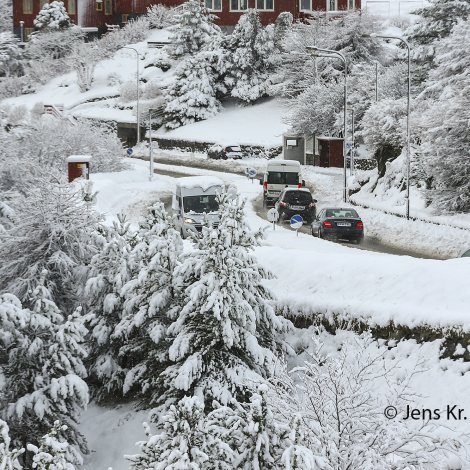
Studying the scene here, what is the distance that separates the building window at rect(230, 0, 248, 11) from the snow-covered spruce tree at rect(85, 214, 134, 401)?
71.3m

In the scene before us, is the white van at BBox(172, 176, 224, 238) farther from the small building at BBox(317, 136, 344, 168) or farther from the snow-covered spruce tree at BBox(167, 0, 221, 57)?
the snow-covered spruce tree at BBox(167, 0, 221, 57)

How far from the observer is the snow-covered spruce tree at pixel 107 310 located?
59.6ft

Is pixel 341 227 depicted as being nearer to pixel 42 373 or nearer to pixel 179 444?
pixel 42 373

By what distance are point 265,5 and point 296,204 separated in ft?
178

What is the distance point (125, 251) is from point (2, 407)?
4.19 meters

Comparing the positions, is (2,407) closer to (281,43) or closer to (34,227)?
(34,227)

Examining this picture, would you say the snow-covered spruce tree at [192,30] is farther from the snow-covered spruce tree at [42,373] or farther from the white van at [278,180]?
the snow-covered spruce tree at [42,373]

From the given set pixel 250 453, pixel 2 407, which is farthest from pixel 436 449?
pixel 2 407

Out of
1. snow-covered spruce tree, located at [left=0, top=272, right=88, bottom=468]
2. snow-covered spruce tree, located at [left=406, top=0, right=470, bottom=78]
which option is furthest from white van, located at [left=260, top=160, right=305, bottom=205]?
snow-covered spruce tree, located at [left=0, top=272, right=88, bottom=468]

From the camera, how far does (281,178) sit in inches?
1604

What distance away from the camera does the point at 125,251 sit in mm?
18656

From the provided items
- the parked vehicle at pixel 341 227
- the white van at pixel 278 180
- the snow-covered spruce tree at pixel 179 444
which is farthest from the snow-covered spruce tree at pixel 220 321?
the white van at pixel 278 180

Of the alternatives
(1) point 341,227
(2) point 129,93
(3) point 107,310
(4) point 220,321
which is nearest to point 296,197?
(1) point 341,227

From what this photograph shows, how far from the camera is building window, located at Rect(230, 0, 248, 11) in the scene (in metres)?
86.5
